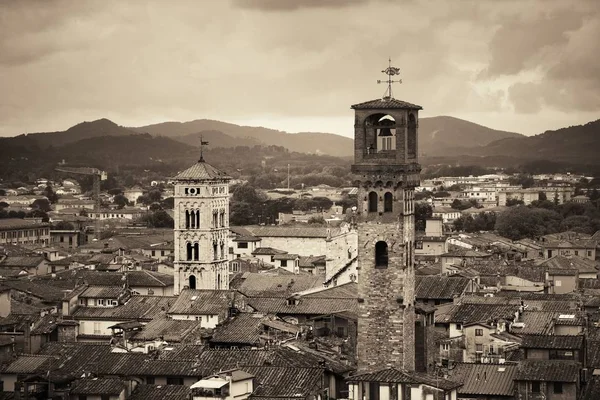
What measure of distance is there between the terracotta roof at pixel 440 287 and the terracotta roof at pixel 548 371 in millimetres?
20647

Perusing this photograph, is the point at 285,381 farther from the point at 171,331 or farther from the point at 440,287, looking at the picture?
the point at 440,287

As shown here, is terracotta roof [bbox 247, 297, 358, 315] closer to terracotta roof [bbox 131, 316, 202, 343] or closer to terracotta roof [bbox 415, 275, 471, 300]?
terracotta roof [bbox 131, 316, 202, 343]

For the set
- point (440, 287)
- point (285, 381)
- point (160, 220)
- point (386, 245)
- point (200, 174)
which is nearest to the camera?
point (285, 381)

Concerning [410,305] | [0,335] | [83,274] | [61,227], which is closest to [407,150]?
[410,305]

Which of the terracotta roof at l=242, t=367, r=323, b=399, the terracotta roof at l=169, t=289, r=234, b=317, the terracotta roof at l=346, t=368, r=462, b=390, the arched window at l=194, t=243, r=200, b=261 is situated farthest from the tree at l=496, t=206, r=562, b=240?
the terracotta roof at l=346, t=368, r=462, b=390

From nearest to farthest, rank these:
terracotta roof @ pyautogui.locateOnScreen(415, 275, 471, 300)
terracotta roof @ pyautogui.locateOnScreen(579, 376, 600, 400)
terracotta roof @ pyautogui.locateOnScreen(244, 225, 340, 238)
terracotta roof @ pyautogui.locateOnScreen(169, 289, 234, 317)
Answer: terracotta roof @ pyautogui.locateOnScreen(579, 376, 600, 400) → terracotta roof @ pyautogui.locateOnScreen(169, 289, 234, 317) → terracotta roof @ pyautogui.locateOnScreen(415, 275, 471, 300) → terracotta roof @ pyautogui.locateOnScreen(244, 225, 340, 238)

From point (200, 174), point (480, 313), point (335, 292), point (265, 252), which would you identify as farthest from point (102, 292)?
point (265, 252)

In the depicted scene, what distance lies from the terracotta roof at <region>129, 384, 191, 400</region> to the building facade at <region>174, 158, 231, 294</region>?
34096 mm

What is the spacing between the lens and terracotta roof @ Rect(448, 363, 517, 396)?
51969 millimetres

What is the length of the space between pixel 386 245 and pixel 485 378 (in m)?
5.17

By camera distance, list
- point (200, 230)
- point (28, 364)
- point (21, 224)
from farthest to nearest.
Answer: point (21, 224) < point (200, 230) < point (28, 364)

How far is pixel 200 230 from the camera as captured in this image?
3447 inches

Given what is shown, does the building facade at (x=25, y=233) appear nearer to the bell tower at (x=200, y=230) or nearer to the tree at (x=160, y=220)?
the tree at (x=160, y=220)

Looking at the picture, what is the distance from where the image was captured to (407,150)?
178ft
